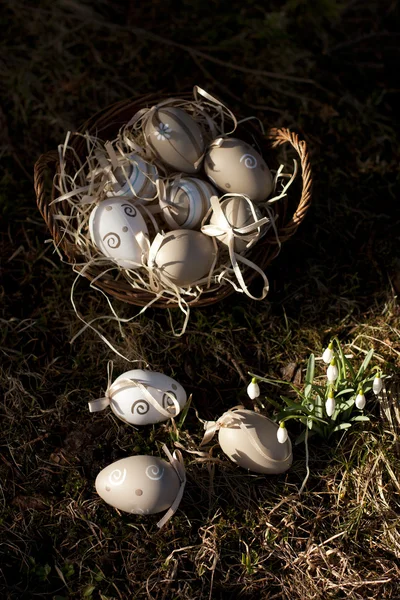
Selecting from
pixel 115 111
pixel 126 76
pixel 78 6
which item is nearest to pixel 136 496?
pixel 115 111

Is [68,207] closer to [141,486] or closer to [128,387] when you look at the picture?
[128,387]

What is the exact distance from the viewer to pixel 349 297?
101 inches

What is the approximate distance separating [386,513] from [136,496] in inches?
30.5

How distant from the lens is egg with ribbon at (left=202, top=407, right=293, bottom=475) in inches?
81.4

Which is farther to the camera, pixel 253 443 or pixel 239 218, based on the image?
pixel 239 218

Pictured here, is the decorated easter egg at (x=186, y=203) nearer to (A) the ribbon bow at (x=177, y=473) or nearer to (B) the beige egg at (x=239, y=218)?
(B) the beige egg at (x=239, y=218)

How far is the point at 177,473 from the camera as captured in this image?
2.11 m

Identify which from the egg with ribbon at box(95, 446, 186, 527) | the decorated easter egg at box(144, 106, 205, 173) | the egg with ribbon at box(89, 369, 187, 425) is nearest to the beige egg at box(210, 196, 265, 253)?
the decorated easter egg at box(144, 106, 205, 173)

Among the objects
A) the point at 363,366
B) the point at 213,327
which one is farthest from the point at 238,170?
the point at 363,366

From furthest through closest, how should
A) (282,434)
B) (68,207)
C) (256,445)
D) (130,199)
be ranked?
1. (68,207)
2. (130,199)
3. (256,445)
4. (282,434)

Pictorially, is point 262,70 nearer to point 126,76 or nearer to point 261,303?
point 126,76

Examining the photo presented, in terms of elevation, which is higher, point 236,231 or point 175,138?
point 175,138

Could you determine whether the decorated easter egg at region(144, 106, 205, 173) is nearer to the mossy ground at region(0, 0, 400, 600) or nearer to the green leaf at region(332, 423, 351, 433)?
the mossy ground at region(0, 0, 400, 600)

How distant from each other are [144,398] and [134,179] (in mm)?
699
